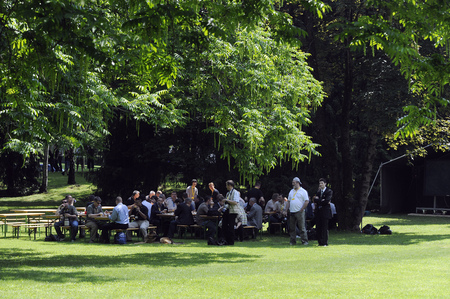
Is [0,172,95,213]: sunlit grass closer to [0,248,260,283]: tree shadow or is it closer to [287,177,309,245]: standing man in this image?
[287,177,309,245]: standing man

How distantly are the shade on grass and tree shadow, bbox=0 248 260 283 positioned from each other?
17mm

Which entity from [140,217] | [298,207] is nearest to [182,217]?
[140,217]

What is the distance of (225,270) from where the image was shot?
12508mm

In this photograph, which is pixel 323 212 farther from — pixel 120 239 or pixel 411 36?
pixel 411 36

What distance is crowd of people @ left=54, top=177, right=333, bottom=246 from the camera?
1886 centimetres

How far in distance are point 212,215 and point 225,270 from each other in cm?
843

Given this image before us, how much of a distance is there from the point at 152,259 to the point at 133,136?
2128 centimetres

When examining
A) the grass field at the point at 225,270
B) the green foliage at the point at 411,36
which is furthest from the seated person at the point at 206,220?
the green foliage at the point at 411,36

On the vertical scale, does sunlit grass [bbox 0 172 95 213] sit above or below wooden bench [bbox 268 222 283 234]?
above

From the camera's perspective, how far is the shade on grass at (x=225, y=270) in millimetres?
9688

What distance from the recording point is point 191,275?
11.7m

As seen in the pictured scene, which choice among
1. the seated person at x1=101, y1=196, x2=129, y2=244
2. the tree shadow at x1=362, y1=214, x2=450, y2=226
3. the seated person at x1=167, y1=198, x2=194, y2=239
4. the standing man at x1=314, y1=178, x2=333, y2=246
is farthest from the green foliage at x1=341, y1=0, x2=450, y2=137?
the tree shadow at x1=362, y1=214, x2=450, y2=226

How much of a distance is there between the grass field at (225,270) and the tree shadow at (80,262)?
0.06 ft

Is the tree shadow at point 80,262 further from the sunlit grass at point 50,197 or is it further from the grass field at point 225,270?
the sunlit grass at point 50,197
